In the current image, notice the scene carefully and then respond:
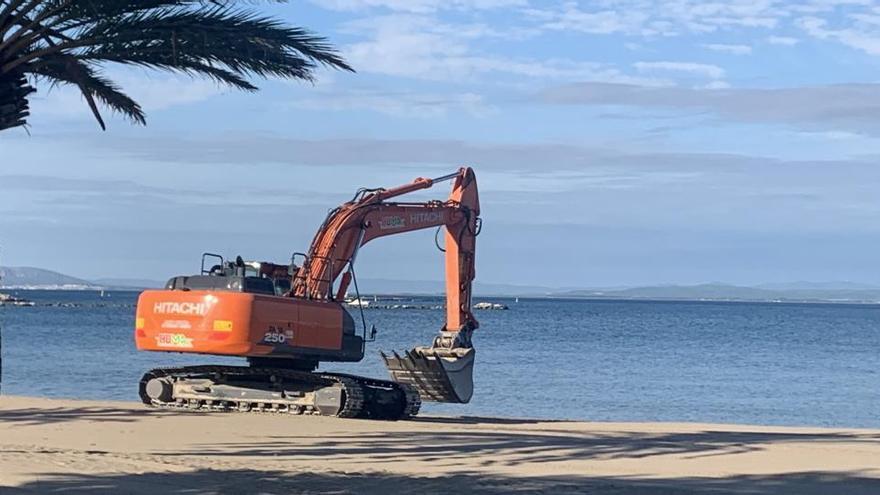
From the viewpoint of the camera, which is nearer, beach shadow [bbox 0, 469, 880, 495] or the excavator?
beach shadow [bbox 0, 469, 880, 495]

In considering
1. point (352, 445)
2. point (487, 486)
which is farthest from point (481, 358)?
point (487, 486)

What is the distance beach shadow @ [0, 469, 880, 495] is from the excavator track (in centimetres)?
700

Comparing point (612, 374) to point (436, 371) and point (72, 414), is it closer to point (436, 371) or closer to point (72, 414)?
point (436, 371)

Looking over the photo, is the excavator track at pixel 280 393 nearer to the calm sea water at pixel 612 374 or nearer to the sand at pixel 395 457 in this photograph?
the sand at pixel 395 457

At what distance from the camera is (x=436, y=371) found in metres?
22.8

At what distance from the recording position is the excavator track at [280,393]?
20.2 meters

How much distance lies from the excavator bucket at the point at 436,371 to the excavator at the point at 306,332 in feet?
0.05

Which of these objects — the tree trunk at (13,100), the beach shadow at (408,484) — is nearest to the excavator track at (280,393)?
the beach shadow at (408,484)

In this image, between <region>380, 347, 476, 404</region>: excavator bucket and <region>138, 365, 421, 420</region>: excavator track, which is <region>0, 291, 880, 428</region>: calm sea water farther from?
<region>138, 365, 421, 420</region>: excavator track

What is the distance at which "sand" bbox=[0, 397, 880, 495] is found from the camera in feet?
40.5

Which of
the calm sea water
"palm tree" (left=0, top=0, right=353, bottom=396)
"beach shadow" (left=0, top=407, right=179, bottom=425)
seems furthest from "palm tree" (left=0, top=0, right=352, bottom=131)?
the calm sea water

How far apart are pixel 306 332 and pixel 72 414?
3.63 meters

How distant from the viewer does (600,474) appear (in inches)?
535

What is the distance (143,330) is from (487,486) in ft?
28.4
